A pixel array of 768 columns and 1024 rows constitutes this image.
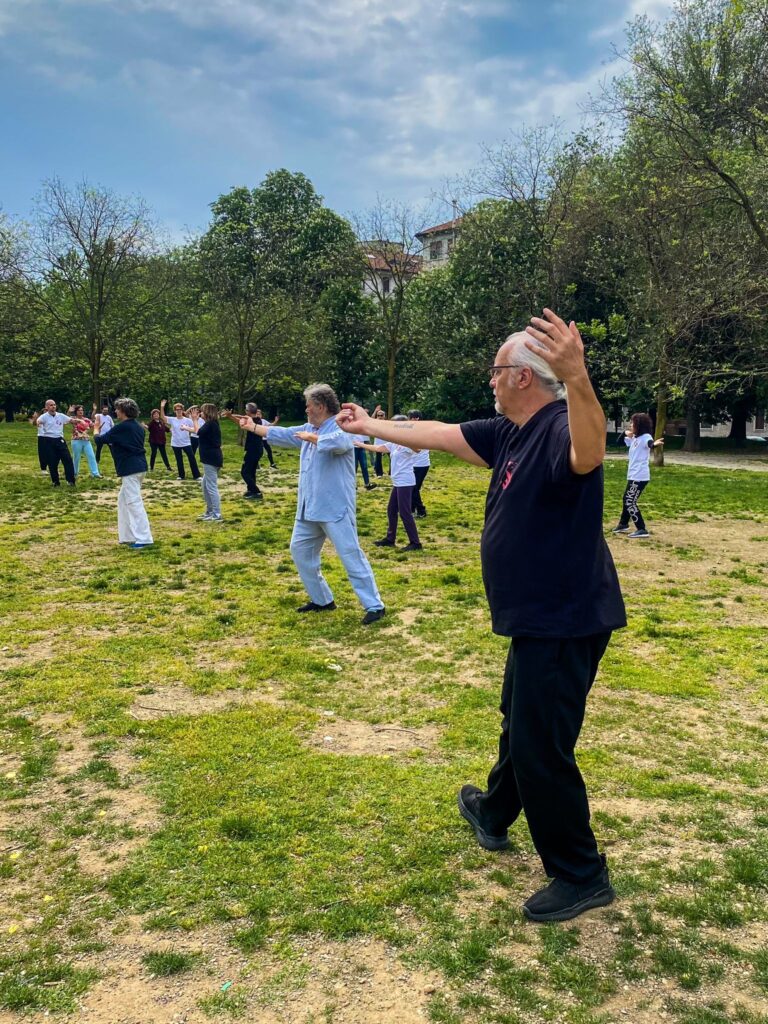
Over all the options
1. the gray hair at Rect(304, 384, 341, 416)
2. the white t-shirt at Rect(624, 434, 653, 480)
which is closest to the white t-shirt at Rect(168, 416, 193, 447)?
the white t-shirt at Rect(624, 434, 653, 480)

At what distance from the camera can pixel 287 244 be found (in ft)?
141

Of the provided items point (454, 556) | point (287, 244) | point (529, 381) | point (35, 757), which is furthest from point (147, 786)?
point (287, 244)

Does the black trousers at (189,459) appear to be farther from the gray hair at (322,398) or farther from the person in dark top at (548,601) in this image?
the person in dark top at (548,601)

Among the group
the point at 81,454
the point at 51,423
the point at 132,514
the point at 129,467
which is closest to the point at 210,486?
the point at 132,514

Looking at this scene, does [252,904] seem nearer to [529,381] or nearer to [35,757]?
[35,757]

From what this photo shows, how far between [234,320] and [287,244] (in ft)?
44.6

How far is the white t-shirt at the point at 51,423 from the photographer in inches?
639

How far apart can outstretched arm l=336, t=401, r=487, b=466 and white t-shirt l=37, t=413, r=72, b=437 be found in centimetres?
1436

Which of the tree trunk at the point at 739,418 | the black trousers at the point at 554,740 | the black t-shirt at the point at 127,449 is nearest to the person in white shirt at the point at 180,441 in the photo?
the black t-shirt at the point at 127,449

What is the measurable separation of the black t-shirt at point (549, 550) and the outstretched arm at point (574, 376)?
247mm

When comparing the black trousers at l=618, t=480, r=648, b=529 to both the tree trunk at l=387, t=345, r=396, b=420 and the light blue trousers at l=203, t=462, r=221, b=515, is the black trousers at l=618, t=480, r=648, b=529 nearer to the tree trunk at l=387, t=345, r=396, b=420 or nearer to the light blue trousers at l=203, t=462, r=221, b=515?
the light blue trousers at l=203, t=462, r=221, b=515

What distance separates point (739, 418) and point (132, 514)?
31407 millimetres

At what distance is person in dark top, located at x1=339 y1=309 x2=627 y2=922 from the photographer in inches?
107

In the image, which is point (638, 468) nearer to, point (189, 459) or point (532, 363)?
point (532, 363)
